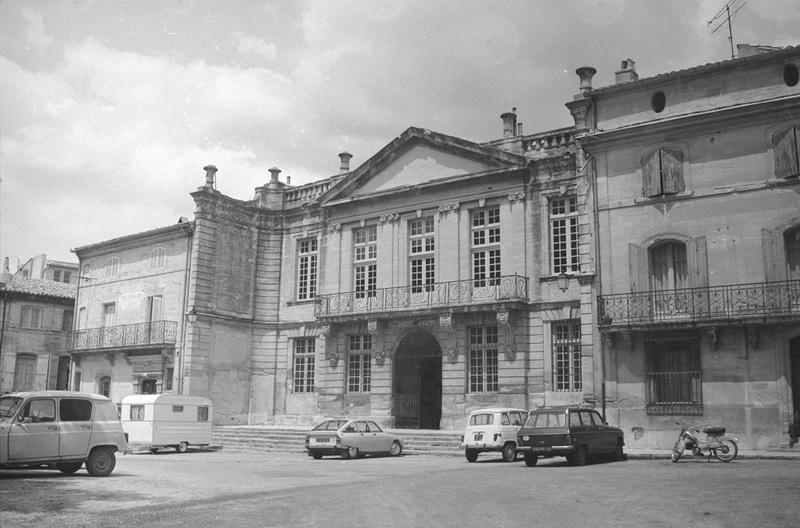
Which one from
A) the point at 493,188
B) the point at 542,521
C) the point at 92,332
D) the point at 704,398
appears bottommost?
the point at 542,521

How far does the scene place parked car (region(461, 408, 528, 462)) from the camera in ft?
67.6

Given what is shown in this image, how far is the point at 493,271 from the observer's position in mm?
28031

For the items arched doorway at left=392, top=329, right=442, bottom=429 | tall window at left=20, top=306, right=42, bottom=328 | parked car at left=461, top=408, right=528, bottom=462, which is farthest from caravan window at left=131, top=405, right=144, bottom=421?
tall window at left=20, top=306, right=42, bottom=328

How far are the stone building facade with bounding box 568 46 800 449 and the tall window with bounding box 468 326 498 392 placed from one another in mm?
4921

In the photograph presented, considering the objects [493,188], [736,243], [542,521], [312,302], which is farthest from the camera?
[312,302]

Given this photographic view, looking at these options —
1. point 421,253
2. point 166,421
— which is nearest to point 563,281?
point 421,253

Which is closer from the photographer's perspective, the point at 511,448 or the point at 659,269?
the point at 511,448

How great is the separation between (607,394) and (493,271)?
260 inches

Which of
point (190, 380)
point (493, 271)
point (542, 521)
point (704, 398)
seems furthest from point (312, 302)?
point (542, 521)

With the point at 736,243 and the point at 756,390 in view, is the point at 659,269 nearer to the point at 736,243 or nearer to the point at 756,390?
the point at 736,243

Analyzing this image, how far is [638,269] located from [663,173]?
9.72 feet

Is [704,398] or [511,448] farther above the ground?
[704,398]

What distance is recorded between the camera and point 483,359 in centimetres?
2750

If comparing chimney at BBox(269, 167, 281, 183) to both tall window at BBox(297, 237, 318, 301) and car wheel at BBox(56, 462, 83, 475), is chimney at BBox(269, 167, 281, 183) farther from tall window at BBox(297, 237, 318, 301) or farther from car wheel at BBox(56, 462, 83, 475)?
car wheel at BBox(56, 462, 83, 475)
